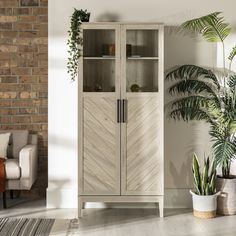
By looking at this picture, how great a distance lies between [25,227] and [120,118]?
4.50 feet

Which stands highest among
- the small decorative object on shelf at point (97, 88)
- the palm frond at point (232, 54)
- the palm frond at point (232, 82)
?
the palm frond at point (232, 54)

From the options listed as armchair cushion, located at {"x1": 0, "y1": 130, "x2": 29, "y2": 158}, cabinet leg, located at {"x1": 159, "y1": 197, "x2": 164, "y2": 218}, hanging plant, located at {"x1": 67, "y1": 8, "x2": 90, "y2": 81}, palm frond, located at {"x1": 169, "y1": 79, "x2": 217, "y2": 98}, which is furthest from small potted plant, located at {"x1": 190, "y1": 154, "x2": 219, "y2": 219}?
armchair cushion, located at {"x1": 0, "y1": 130, "x2": 29, "y2": 158}

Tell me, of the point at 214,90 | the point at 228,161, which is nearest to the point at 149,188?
the point at 228,161

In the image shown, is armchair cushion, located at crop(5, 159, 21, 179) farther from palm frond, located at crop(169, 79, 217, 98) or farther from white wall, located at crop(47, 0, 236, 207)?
palm frond, located at crop(169, 79, 217, 98)

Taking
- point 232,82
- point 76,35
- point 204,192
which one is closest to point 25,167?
point 76,35

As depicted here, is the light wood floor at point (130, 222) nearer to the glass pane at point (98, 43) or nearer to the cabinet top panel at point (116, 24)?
the glass pane at point (98, 43)

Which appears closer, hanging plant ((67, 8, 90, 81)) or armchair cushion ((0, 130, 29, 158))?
hanging plant ((67, 8, 90, 81))

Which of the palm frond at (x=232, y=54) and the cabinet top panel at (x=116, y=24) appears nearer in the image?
the cabinet top panel at (x=116, y=24)

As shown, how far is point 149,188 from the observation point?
4.54 meters

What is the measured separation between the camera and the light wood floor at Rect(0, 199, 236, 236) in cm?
403

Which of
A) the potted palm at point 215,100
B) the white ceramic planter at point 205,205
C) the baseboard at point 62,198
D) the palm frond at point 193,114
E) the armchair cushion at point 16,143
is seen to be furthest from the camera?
the armchair cushion at point 16,143

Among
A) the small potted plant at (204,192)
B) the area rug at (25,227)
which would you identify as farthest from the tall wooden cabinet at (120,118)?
the area rug at (25,227)

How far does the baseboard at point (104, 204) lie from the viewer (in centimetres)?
491

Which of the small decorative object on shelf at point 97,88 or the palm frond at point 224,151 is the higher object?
the small decorative object on shelf at point 97,88
